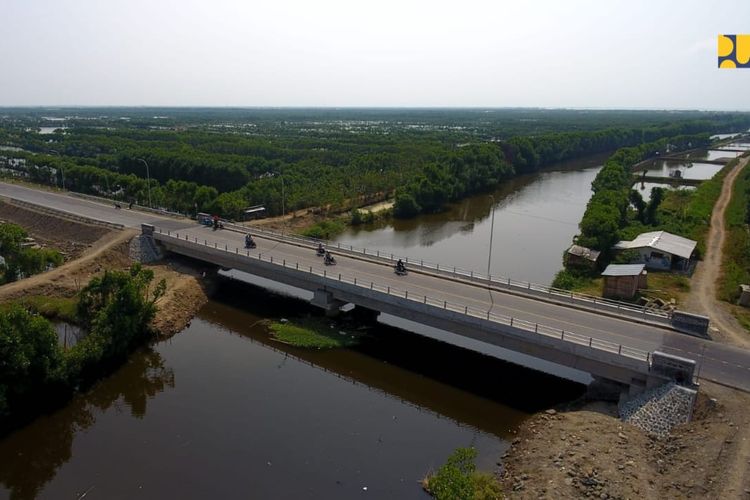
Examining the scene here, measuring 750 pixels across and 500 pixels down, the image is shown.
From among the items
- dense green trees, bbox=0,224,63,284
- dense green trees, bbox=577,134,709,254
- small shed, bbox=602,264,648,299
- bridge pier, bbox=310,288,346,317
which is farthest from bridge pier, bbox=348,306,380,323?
dense green trees, bbox=0,224,63,284

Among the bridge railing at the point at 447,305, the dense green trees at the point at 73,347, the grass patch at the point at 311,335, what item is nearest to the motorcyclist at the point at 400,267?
the bridge railing at the point at 447,305

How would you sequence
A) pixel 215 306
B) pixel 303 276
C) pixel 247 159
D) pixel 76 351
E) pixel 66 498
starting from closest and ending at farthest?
1. pixel 66 498
2. pixel 76 351
3. pixel 303 276
4. pixel 215 306
5. pixel 247 159

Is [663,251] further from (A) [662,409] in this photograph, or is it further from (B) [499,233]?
(A) [662,409]

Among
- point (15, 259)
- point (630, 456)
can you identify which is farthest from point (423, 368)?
point (15, 259)

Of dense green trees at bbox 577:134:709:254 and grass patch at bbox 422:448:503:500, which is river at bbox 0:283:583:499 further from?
dense green trees at bbox 577:134:709:254

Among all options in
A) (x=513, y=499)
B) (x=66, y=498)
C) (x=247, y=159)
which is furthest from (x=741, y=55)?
(x=247, y=159)

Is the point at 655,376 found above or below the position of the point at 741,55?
below

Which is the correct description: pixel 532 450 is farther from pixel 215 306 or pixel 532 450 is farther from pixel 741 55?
pixel 215 306

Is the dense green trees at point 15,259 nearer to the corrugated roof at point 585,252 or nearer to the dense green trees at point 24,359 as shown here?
the dense green trees at point 24,359
